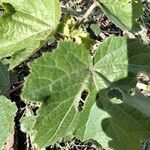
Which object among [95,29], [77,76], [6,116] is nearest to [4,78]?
[6,116]

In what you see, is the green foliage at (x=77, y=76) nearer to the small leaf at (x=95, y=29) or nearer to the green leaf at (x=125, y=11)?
the green leaf at (x=125, y=11)

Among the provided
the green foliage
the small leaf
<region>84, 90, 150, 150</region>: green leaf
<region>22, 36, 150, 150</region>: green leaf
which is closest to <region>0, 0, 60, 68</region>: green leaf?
the green foliage

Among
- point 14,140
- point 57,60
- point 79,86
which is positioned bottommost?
point 14,140

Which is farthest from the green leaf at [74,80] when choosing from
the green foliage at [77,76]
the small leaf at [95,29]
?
the small leaf at [95,29]

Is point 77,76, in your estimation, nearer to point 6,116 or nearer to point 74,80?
point 74,80

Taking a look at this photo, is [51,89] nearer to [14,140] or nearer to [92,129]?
[92,129]

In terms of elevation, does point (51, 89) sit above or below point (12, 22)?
below

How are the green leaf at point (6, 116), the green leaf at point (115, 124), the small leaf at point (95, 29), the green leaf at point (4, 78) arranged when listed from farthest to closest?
1. the small leaf at point (95, 29)
2. the green leaf at point (4, 78)
3. the green leaf at point (6, 116)
4. the green leaf at point (115, 124)

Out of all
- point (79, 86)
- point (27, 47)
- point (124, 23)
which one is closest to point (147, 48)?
point (124, 23)
